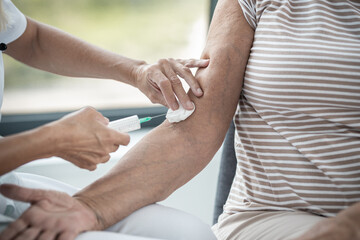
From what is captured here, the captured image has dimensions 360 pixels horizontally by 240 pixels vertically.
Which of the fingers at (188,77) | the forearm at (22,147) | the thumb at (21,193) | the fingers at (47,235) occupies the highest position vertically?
the fingers at (188,77)

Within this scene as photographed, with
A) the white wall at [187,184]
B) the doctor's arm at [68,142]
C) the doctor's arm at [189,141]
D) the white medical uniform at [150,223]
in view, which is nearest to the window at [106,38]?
the white wall at [187,184]

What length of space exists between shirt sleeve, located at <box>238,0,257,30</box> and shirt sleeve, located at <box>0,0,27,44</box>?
2.07ft

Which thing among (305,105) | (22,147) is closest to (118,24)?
(305,105)

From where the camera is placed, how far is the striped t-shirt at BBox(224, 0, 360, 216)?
3.54ft

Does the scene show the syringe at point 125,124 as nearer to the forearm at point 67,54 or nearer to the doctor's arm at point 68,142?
the doctor's arm at point 68,142

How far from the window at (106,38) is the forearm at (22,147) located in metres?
1.21

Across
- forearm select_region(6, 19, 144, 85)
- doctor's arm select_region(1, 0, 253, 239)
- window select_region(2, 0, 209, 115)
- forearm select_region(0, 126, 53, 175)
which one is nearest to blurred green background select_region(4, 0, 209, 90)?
window select_region(2, 0, 209, 115)

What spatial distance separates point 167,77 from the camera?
3.97 ft

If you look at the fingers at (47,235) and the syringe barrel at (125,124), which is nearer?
the fingers at (47,235)

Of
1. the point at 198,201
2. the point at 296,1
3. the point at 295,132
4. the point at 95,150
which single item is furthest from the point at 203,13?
the point at 95,150

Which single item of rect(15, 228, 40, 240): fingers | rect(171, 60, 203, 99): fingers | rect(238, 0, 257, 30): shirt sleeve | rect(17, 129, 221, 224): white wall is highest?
rect(238, 0, 257, 30): shirt sleeve

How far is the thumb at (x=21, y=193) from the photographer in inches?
35.7

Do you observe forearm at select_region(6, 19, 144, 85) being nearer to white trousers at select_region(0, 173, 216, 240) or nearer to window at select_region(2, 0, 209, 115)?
white trousers at select_region(0, 173, 216, 240)

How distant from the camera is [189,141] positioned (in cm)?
119
